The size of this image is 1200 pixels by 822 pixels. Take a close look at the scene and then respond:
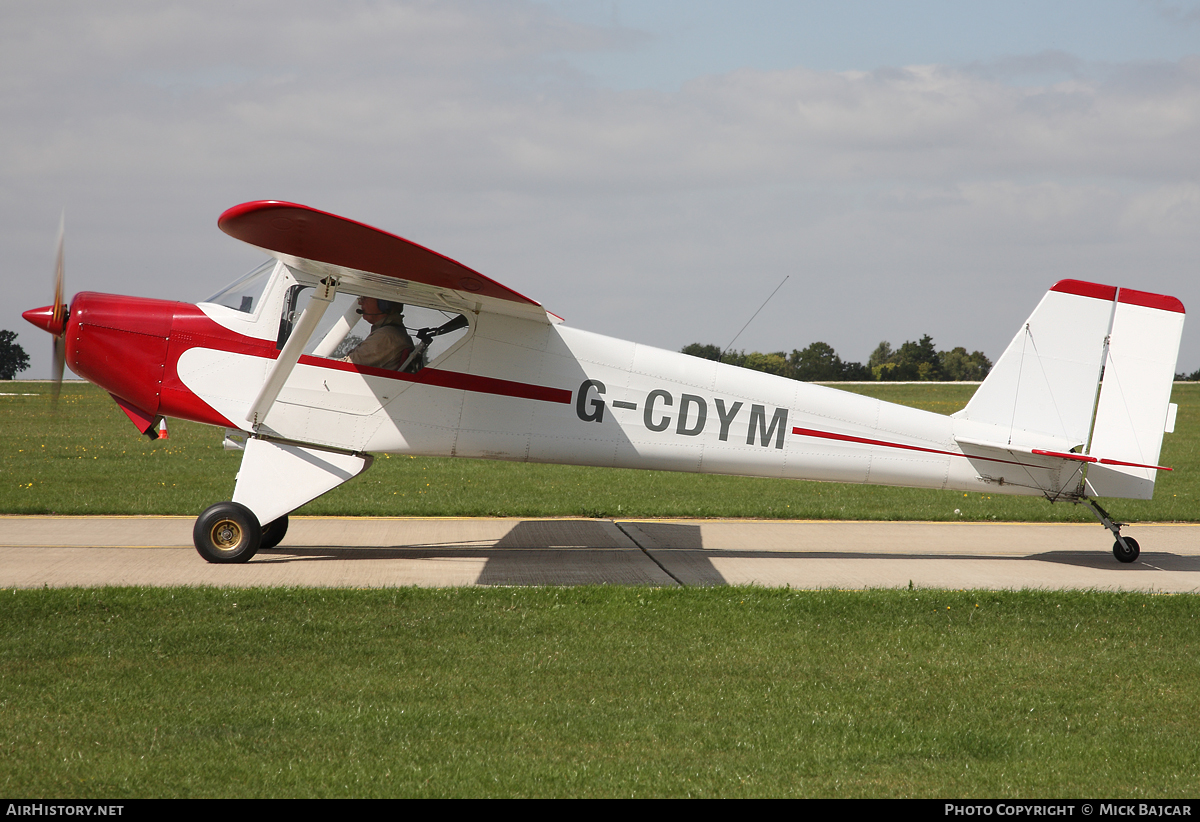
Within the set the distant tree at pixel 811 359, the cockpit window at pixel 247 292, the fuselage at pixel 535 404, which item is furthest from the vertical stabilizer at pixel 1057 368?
the distant tree at pixel 811 359

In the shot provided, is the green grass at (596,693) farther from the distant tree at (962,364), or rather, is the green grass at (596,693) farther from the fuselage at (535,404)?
the distant tree at (962,364)

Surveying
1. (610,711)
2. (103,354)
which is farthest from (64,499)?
(610,711)

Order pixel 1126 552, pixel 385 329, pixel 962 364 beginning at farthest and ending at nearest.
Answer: pixel 962 364, pixel 1126 552, pixel 385 329

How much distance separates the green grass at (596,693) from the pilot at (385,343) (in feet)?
8.21

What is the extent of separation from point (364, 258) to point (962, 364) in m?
82.2

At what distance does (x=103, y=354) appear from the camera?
8703 millimetres

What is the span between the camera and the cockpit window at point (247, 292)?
881 cm

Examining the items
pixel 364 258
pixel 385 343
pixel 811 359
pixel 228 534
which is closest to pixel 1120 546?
pixel 385 343

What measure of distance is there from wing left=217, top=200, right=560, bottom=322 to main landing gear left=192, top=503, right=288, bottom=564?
2370 millimetres

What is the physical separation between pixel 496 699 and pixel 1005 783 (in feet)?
8.71

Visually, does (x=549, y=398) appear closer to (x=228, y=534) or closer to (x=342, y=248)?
(x=342, y=248)

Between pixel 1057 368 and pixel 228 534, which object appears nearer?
pixel 228 534

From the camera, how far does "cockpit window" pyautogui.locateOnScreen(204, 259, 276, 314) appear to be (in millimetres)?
8812

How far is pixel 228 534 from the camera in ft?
28.2
